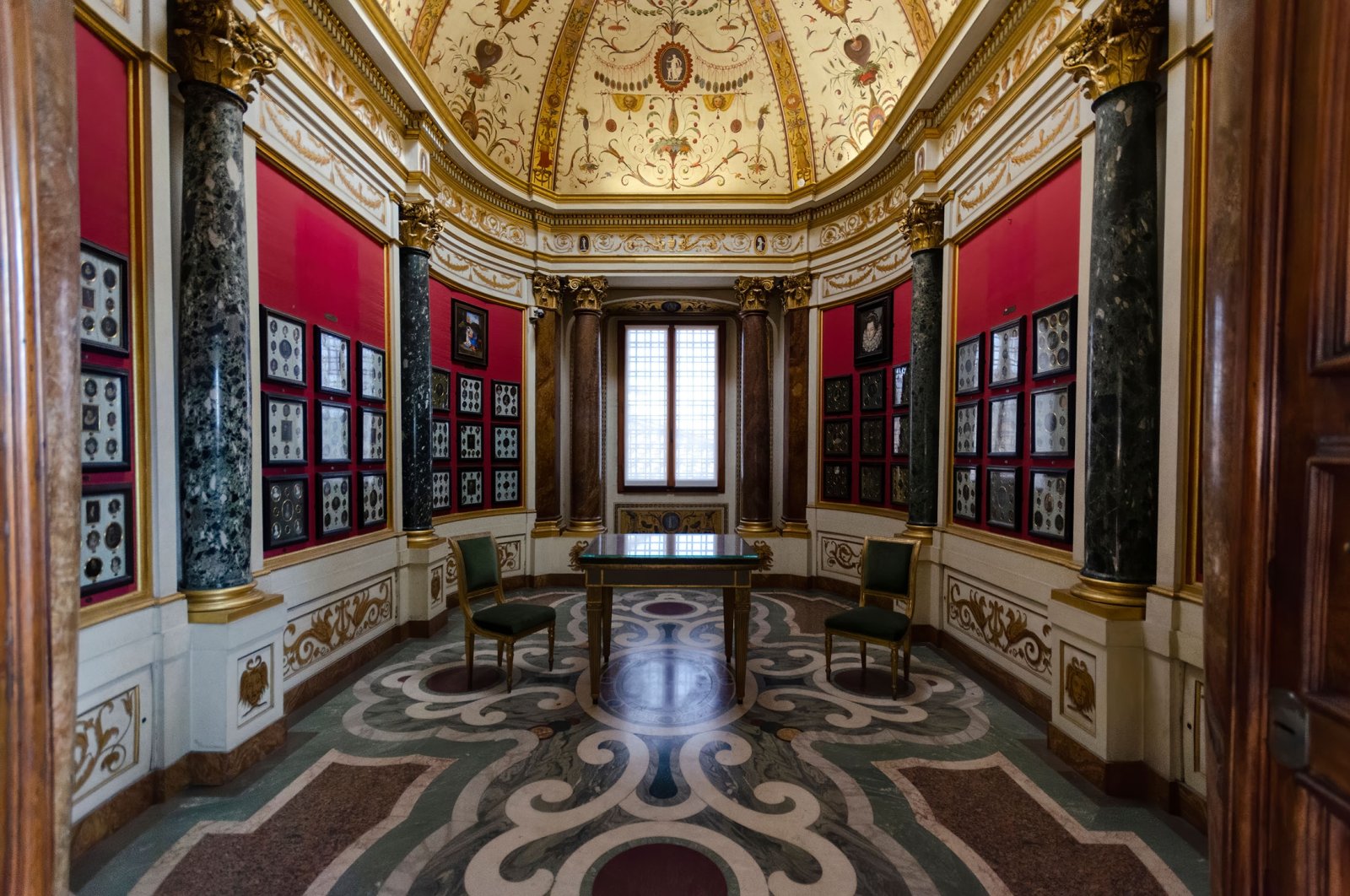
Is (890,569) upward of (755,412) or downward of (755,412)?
downward

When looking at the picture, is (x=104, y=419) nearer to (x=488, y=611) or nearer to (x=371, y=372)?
(x=371, y=372)

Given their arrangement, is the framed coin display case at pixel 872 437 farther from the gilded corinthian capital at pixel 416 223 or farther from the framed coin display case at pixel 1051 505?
the gilded corinthian capital at pixel 416 223

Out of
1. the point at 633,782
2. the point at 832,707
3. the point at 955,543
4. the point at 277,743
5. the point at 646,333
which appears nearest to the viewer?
the point at 633,782

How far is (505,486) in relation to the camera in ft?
23.8

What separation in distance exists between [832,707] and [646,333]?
20.1ft

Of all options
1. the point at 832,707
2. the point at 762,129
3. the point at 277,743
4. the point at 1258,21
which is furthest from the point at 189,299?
the point at 762,129

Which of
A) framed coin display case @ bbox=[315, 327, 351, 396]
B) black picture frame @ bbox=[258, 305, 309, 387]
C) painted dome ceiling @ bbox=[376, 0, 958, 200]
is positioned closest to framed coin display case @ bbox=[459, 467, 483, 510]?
framed coin display case @ bbox=[315, 327, 351, 396]

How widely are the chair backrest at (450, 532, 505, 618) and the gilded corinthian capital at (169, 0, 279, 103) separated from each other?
3.16 metres

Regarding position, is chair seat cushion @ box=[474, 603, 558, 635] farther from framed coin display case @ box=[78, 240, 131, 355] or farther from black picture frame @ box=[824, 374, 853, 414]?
black picture frame @ box=[824, 374, 853, 414]

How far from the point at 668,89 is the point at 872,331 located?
4.14 metres

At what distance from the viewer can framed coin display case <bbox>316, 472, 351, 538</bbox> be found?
4.27 metres

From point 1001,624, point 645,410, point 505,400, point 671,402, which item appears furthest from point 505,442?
point 1001,624

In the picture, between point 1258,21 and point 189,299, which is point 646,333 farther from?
point 1258,21

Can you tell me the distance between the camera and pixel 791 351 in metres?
7.69
